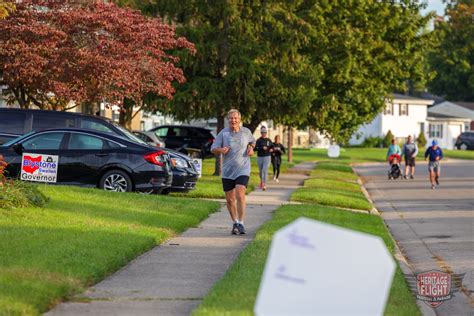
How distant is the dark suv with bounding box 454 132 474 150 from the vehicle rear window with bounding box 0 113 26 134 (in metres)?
72.1

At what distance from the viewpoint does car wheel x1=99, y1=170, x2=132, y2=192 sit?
70.8 ft

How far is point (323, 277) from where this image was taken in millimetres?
4559

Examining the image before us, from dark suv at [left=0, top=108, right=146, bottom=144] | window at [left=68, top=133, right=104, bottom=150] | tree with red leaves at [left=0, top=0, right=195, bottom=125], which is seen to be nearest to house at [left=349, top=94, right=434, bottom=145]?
tree with red leaves at [left=0, top=0, right=195, bottom=125]

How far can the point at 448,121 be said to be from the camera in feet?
329

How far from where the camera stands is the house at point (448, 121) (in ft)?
326

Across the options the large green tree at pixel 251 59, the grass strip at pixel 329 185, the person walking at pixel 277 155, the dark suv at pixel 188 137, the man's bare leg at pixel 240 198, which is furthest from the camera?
the dark suv at pixel 188 137

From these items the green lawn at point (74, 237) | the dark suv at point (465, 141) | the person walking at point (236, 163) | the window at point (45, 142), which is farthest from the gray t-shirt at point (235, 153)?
the dark suv at point (465, 141)

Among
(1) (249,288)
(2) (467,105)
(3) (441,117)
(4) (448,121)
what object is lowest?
(1) (249,288)

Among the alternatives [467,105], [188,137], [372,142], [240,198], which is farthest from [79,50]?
[467,105]

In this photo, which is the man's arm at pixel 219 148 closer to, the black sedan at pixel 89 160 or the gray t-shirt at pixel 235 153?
the gray t-shirt at pixel 235 153

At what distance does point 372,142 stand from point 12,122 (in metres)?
66.0

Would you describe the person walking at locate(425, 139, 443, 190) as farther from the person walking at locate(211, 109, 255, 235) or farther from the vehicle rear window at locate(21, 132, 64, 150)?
the person walking at locate(211, 109, 255, 235)

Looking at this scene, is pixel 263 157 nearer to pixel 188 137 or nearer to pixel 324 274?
pixel 188 137

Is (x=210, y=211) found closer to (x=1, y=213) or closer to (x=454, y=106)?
(x=1, y=213)
